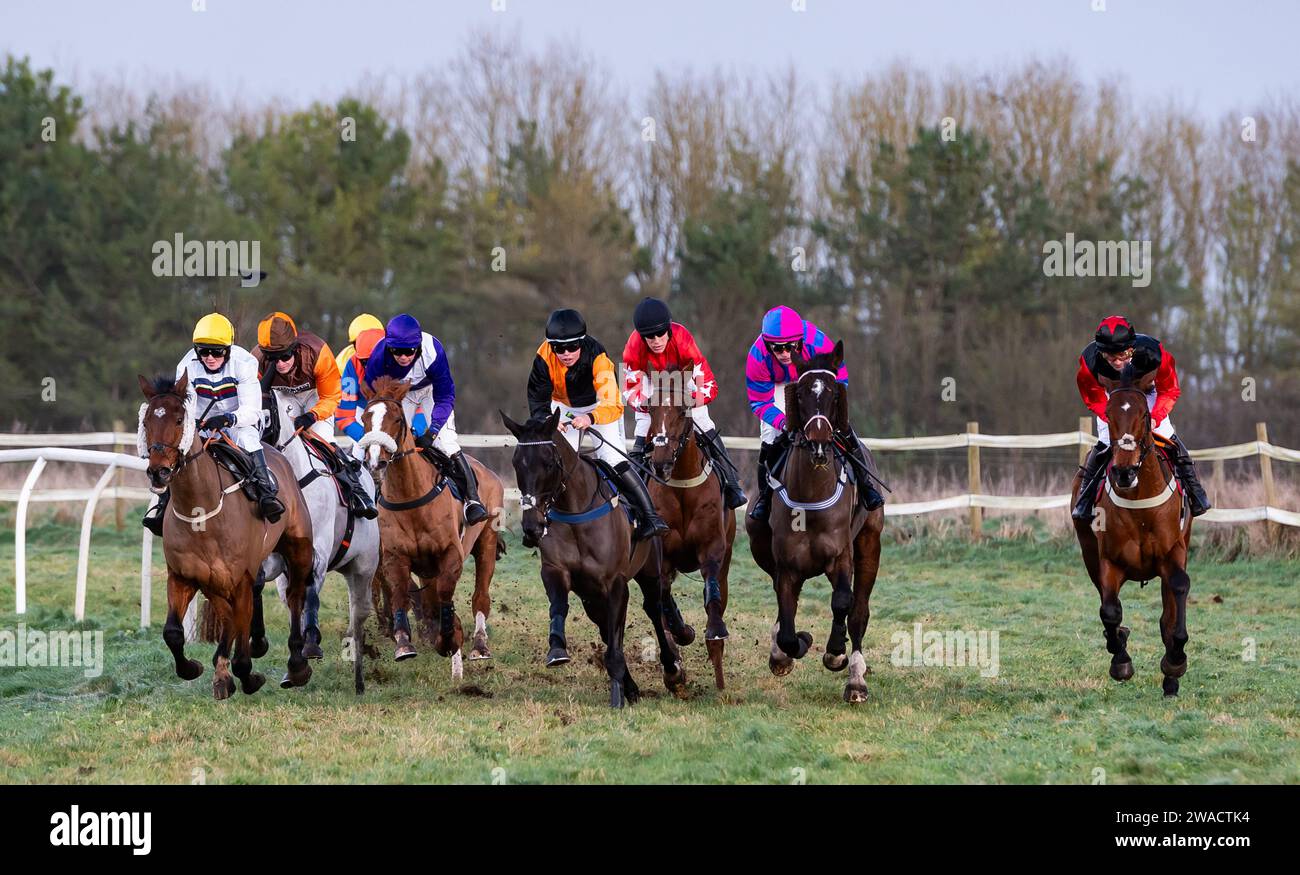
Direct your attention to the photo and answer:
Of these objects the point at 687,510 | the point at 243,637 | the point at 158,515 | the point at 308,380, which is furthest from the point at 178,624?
the point at 687,510

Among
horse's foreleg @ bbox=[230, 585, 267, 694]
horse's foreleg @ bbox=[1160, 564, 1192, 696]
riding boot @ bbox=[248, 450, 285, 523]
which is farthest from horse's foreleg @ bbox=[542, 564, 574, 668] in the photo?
horse's foreleg @ bbox=[1160, 564, 1192, 696]

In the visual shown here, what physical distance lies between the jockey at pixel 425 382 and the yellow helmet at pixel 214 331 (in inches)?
51.6

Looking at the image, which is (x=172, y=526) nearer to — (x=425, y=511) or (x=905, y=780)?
(x=425, y=511)

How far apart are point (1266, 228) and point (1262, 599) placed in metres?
23.4

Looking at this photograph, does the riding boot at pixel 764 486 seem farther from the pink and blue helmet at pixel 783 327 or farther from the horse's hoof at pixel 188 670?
the horse's hoof at pixel 188 670

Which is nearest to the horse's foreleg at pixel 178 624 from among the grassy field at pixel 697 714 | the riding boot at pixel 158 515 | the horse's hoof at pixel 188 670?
the horse's hoof at pixel 188 670

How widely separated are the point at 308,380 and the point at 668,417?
9.11 feet

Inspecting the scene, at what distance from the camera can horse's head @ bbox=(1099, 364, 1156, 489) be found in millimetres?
8492

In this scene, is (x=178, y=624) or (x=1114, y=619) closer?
(x=178, y=624)

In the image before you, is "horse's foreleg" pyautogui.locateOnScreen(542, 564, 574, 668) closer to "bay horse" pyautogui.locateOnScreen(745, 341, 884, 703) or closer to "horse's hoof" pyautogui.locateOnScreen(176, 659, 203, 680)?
"bay horse" pyautogui.locateOnScreen(745, 341, 884, 703)

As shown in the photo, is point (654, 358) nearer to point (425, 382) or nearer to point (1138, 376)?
point (425, 382)

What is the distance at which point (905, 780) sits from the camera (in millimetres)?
6508

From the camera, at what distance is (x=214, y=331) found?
8664mm

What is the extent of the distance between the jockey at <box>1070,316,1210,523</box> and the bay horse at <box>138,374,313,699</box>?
5.08m
